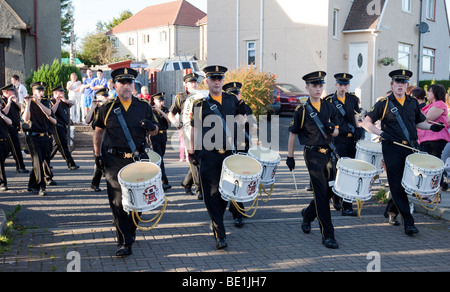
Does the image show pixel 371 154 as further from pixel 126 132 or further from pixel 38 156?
pixel 38 156

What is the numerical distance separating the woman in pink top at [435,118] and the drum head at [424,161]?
1.64 meters

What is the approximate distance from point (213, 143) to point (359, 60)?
24.0 meters

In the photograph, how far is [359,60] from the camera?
95.1 feet

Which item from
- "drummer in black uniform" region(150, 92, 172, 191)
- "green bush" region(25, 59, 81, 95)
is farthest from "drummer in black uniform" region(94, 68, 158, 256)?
"green bush" region(25, 59, 81, 95)

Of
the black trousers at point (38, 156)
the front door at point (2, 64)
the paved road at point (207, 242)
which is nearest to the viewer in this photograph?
the paved road at point (207, 242)

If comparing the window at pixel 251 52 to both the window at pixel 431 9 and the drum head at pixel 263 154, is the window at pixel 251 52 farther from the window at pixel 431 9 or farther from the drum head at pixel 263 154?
the drum head at pixel 263 154

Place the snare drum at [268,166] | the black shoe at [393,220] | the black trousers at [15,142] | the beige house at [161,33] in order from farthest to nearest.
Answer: the beige house at [161,33], the black trousers at [15,142], the black shoe at [393,220], the snare drum at [268,166]

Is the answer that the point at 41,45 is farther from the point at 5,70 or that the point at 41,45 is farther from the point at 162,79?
the point at 162,79

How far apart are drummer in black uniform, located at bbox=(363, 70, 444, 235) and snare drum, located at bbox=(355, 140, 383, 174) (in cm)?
84

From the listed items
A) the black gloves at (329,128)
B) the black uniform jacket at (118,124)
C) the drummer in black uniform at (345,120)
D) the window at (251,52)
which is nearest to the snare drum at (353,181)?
the black gloves at (329,128)

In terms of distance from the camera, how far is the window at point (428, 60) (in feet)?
109

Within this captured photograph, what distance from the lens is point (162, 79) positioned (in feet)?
87.5

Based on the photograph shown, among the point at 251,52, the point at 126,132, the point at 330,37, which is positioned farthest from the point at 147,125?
the point at 251,52

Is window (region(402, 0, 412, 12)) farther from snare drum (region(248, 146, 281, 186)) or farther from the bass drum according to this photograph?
snare drum (region(248, 146, 281, 186))
